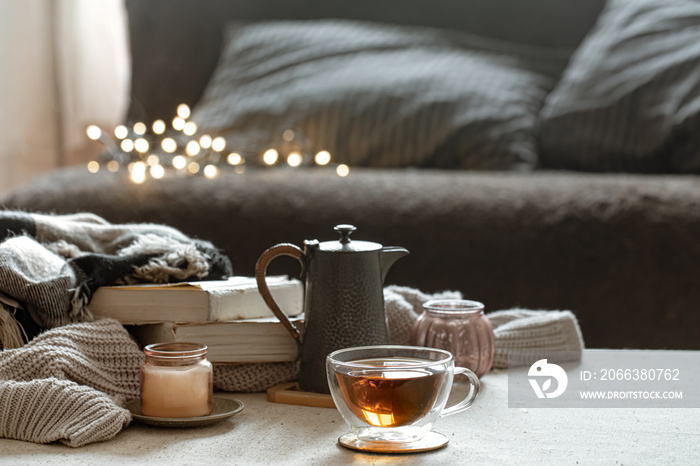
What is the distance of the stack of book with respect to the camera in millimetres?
719

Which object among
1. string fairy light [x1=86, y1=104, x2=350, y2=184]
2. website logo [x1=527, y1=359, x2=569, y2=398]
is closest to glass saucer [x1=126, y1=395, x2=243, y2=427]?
website logo [x1=527, y1=359, x2=569, y2=398]

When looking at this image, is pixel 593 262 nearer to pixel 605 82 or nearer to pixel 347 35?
pixel 605 82

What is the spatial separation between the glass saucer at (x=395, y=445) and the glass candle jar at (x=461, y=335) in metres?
0.18

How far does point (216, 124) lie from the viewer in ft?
6.47

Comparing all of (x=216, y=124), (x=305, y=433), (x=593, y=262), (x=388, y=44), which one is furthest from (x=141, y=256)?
(x=388, y=44)

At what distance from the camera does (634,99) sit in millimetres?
1764

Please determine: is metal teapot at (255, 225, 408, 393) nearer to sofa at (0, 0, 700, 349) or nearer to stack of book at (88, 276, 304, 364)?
stack of book at (88, 276, 304, 364)

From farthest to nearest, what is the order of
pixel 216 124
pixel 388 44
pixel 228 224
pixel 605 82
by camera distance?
1. pixel 388 44
2. pixel 216 124
3. pixel 605 82
4. pixel 228 224

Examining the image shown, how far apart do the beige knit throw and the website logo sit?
6 centimetres

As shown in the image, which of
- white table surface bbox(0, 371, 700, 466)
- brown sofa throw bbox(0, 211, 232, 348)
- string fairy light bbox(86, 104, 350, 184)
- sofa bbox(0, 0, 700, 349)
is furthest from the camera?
string fairy light bbox(86, 104, 350, 184)

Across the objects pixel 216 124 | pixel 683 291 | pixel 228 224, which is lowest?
pixel 683 291

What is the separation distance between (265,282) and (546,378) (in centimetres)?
28

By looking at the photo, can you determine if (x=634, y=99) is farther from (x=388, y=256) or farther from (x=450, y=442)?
(x=450, y=442)

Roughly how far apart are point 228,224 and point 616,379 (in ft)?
2.96
